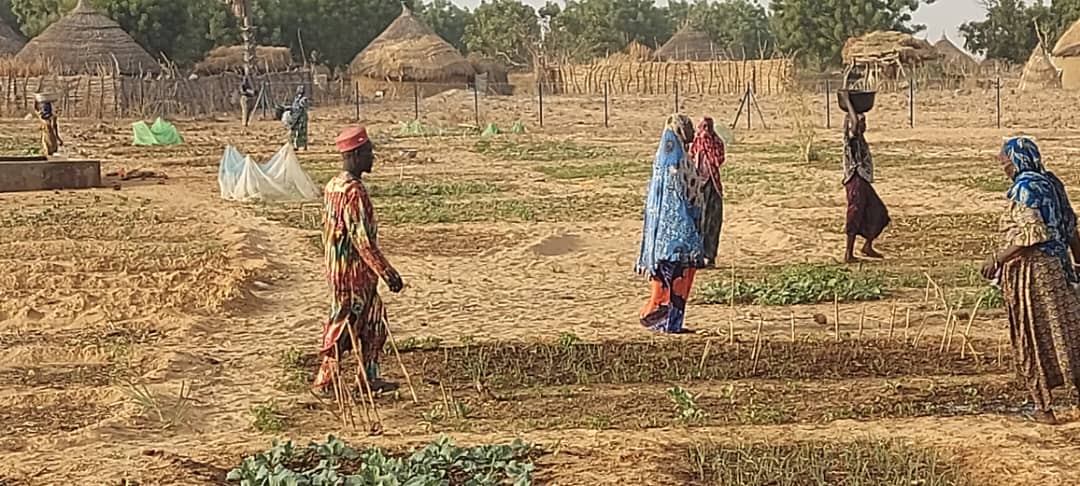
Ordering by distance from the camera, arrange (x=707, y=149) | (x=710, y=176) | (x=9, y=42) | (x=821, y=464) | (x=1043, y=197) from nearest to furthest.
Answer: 1. (x=821, y=464)
2. (x=1043, y=197)
3. (x=710, y=176)
4. (x=707, y=149)
5. (x=9, y=42)

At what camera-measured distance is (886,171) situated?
66.9 ft

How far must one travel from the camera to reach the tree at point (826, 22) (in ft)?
184

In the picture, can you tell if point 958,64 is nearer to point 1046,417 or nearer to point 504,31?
point 504,31

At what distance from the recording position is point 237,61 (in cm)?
4788

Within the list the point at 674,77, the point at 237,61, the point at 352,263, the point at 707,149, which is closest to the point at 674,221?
the point at 352,263

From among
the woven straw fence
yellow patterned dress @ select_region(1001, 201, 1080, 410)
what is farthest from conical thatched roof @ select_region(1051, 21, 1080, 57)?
yellow patterned dress @ select_region(1001, 201, 1080, 410)

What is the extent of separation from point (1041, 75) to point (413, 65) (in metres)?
21.1

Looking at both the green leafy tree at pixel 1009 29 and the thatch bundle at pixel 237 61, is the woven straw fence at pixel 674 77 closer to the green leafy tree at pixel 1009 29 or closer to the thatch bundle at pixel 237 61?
the thatch bundle at pixel 237 61

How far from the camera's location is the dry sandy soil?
611cm

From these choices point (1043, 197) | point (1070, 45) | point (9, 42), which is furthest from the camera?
point (9, 42)

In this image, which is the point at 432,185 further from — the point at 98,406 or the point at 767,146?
the point at 98,406

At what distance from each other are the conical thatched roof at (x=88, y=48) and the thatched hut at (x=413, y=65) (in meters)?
10.9

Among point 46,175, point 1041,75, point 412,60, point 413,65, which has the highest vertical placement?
point 412,60

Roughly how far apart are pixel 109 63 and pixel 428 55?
13068mm
